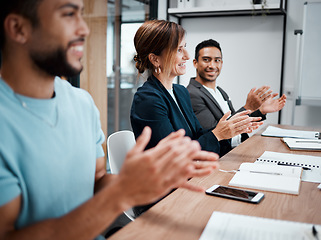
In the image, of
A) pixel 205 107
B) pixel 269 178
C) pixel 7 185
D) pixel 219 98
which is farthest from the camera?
pixel 219 98

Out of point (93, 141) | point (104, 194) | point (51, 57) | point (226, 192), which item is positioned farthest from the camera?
point (226, 192)

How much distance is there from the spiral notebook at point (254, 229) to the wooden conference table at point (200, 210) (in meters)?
0.04

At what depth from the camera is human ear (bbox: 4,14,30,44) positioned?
0.76m

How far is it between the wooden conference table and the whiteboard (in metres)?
2.63

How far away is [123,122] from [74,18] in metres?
2.82

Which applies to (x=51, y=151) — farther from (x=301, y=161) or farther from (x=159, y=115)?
(x=301, y=161)

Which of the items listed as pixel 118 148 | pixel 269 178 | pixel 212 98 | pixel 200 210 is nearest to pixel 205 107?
pixel 212 98

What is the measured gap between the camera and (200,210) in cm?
104

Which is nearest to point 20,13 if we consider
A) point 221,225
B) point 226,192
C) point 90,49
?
point 221,225

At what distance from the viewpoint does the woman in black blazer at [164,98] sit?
1.73 m

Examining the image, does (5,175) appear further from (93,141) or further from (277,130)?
(277,130)

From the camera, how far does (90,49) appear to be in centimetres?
282

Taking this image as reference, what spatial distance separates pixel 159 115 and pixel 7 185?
108cm

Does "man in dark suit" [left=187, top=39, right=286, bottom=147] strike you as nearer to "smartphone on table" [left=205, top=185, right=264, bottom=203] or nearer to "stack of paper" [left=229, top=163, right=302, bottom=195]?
"stack of paper" [left=229, top=163, right=302, bottom=195]
